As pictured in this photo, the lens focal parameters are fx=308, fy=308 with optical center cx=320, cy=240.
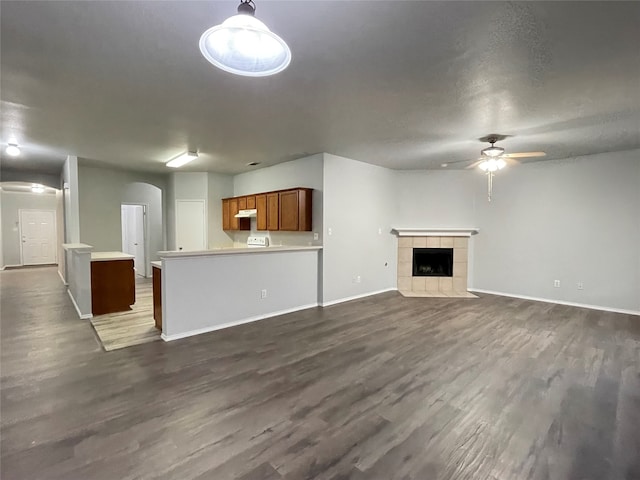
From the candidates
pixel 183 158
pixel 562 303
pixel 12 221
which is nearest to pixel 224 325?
pixel 183 158

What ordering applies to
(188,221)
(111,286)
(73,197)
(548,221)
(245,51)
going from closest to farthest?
(245,51) → (111,286) → (73,197) → (548,221) → (188,221)

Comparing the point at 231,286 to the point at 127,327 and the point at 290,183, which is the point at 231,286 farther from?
the point at 290,183

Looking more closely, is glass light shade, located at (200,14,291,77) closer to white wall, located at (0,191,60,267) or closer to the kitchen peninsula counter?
the kitchen peninsula counter

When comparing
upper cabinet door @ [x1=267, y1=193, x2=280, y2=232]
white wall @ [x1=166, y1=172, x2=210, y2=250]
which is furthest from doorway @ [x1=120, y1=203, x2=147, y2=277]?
upper cabinet door @ [x1=267, y1=193, x2=280, y2=232]

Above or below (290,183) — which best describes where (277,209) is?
below

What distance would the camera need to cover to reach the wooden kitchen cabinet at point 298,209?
5.29 metres

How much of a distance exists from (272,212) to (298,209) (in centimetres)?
83

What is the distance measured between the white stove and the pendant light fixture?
5.08 meters

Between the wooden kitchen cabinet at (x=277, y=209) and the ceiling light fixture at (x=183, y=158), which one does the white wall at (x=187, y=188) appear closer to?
the wooden kitchen cabinet at (x=277, y=209)

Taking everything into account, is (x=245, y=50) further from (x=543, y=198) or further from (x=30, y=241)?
(x=30, y=241)

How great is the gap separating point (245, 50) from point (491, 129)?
3482 millimetres

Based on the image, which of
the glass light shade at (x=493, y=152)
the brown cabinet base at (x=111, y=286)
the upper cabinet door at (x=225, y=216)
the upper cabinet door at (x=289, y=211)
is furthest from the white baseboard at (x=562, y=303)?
the brown cabinet base at (x=111, y=286)

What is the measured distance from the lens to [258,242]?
6738 mm

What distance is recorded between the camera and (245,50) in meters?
1.52
